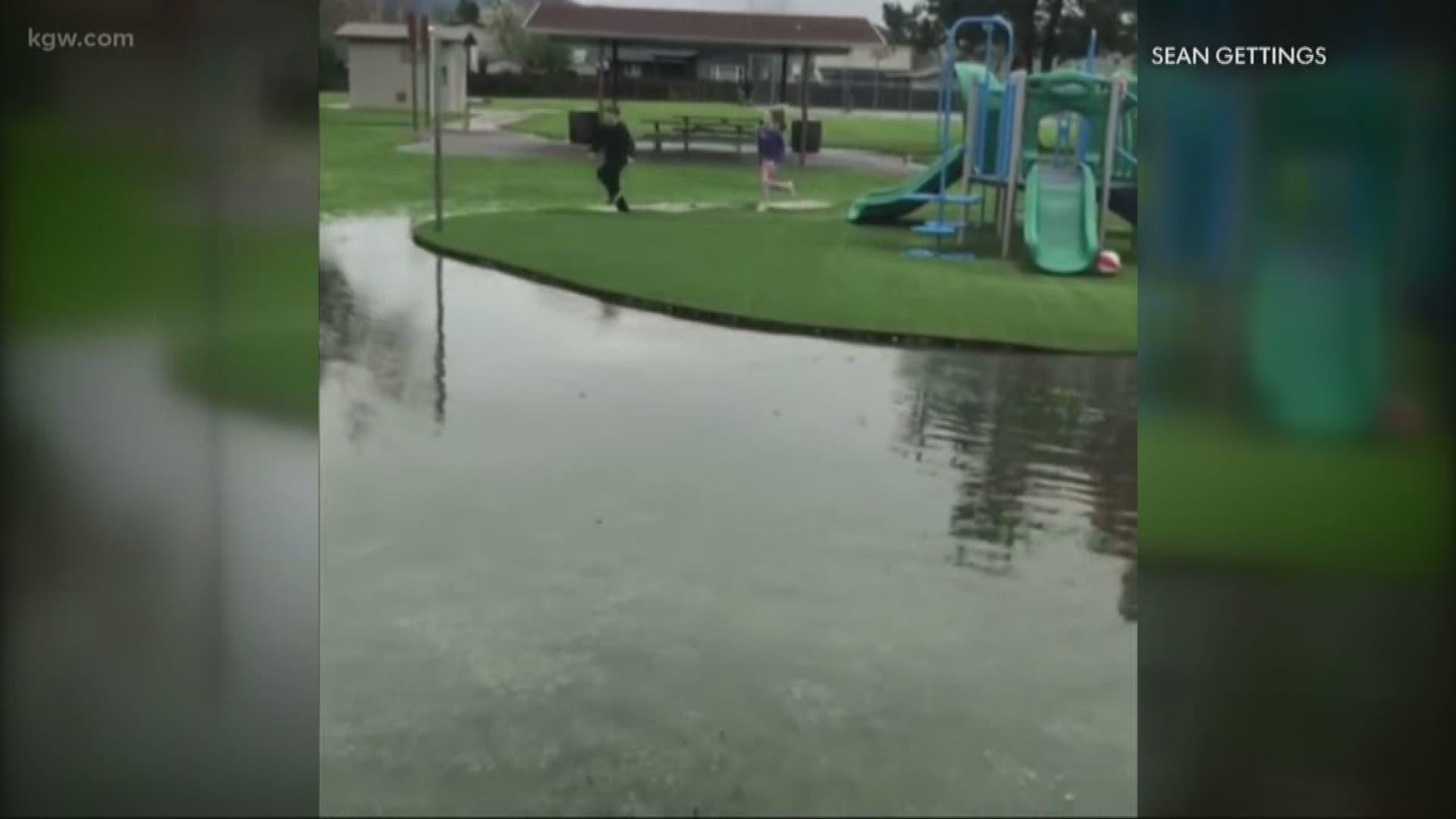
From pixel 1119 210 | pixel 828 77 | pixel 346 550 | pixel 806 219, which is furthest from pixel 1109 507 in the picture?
pixel 828 77

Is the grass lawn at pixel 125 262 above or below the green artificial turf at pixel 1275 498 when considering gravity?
above

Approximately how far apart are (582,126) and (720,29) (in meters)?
3.11

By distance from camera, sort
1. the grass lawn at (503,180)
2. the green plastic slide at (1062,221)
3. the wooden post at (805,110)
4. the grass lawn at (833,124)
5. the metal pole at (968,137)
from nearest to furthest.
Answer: the green plastic slide at (1062,221), the grass lawn at (503,180), the metal pole at (968,137), the grass lawn at (833,124), the wooden post at (805,110)

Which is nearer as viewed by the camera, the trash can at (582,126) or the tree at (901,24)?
the tree at (901,24)

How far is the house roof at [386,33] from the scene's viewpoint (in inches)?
132

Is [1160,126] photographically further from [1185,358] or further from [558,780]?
[558,780]

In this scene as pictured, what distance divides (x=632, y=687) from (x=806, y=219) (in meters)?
7.11

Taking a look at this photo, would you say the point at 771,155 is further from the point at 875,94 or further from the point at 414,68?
the point at 414,68

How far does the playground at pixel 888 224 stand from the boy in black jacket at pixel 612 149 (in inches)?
6.2

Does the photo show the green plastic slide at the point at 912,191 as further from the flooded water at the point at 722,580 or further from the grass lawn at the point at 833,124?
the flooded water at the point at 722,580

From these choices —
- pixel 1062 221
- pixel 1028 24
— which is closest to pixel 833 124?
pixel 1028 24

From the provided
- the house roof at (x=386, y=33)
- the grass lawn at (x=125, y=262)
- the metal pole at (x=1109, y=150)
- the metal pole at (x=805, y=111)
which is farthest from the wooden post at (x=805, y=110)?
the grass lawn at (x=125, y=262)

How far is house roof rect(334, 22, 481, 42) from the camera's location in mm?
3343

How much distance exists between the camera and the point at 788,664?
2.45 meters
